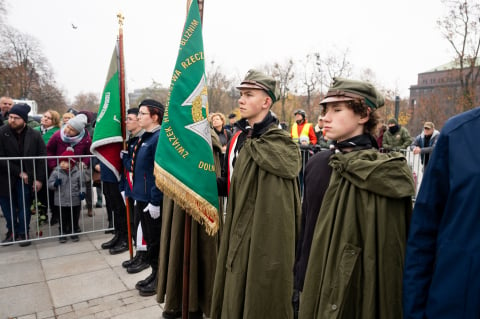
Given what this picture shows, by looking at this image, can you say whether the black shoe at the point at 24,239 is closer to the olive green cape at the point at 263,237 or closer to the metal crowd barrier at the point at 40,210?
the metal crowd barrier at the point at 40,210

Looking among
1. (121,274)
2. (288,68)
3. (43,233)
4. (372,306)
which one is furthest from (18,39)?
(372,306)

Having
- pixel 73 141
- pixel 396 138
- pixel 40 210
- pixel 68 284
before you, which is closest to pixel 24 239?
pixel 40 210

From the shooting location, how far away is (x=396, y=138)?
1032 centimetres

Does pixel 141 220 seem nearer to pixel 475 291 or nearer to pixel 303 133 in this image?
pixel 475 291

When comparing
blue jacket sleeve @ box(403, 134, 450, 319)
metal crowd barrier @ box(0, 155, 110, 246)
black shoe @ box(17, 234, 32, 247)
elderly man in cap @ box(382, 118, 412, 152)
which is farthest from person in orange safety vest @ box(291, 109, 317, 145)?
blue jacket sleeve @ box(403, 134, 450, 319)

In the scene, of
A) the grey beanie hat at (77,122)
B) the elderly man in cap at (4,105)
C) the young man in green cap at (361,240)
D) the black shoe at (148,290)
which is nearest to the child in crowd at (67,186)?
the grey beanie hat at (77,122)

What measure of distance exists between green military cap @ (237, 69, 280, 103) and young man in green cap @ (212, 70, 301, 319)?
37 centimetres

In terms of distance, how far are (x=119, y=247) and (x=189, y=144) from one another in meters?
3.59

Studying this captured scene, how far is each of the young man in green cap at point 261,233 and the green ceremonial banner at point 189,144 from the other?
0.86ft

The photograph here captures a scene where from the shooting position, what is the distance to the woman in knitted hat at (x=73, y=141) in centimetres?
619

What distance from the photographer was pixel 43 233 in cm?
643

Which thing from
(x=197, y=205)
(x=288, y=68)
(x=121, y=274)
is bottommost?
(x=121, y=274)

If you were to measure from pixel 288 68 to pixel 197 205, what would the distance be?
32713mm

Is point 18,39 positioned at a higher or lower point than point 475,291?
higher
